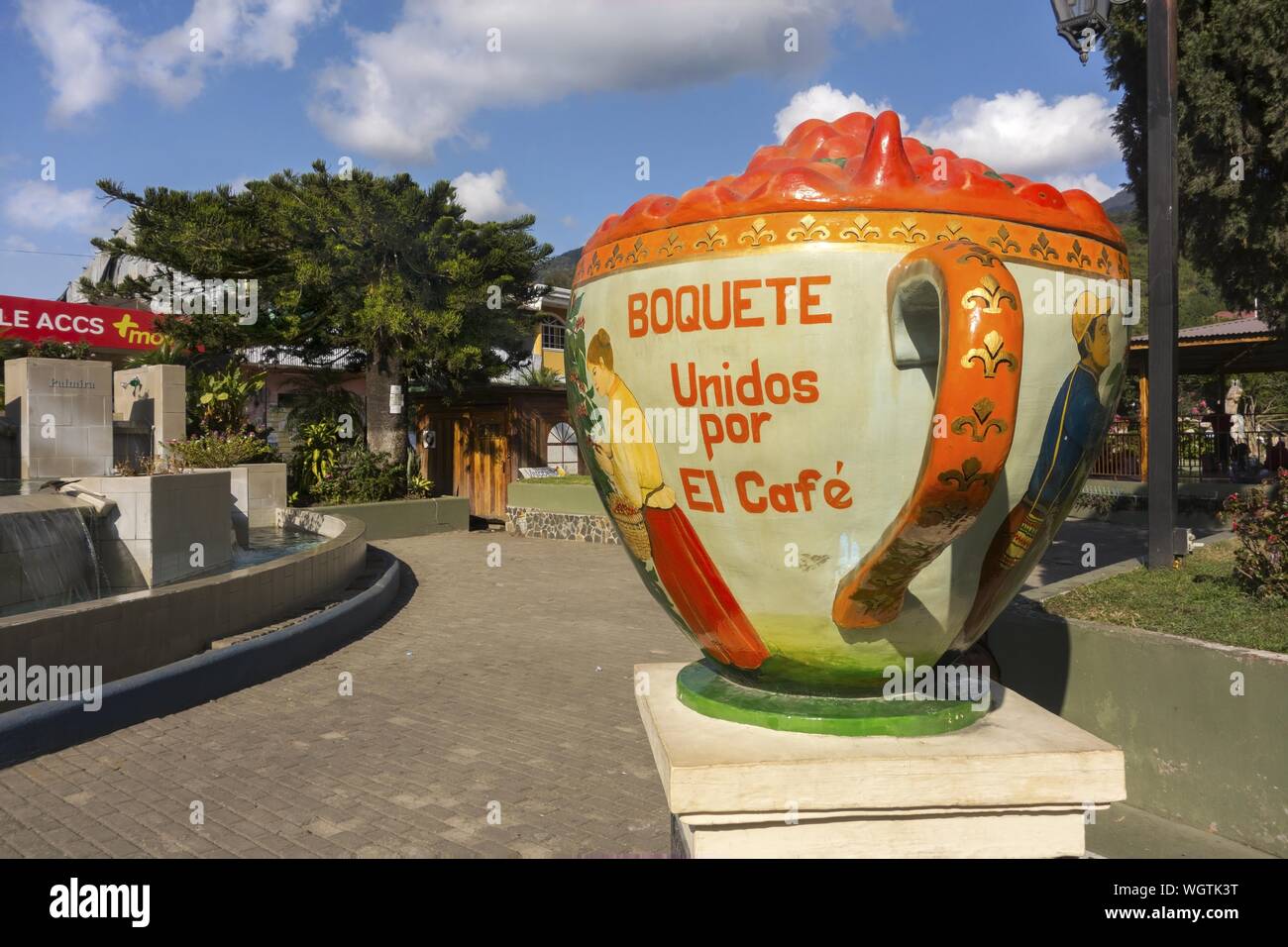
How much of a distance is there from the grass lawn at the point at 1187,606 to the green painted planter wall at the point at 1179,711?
386 mm

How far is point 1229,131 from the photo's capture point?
11.1 m

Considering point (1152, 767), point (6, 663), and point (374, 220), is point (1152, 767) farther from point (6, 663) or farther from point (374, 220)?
point (374, 220)

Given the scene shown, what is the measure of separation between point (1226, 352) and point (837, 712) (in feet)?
60.6

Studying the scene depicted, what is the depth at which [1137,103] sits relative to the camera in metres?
12.4

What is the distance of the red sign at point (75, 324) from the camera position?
23.3 m

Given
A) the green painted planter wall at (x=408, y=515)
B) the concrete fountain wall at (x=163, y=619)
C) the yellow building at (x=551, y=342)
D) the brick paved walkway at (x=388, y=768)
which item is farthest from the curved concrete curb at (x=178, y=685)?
the yellow building at (x=551, y=342)

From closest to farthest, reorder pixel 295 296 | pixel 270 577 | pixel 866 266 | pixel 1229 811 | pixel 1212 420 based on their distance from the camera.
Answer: pixel 866 266 < pixel 1229 811 < pixel 270 577 < pixel 295 296 < pixel 1212 420

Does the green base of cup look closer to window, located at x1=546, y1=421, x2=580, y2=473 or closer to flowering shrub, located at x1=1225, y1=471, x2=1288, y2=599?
flowering shrub, located at x1=1225, y1=471, x2=1288, y2=599

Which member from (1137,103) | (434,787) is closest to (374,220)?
(1137,103)

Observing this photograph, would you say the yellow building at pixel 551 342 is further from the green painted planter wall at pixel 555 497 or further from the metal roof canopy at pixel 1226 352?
the metal roof canopy at pixel 1226 352

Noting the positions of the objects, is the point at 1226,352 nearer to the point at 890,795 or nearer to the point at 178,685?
the point at 178,685

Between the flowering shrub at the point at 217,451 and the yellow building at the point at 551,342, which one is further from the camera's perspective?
the yellow building at the point at 551,342

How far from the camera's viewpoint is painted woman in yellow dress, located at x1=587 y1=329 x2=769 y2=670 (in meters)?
2.65
